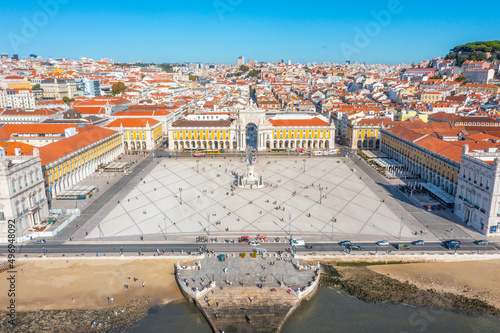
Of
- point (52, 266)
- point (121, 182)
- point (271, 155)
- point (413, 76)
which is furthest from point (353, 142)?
point (413, 76)

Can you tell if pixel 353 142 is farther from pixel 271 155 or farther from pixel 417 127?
pixel 271 155

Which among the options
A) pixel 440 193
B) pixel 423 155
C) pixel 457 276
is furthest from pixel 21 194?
pixel 423 155

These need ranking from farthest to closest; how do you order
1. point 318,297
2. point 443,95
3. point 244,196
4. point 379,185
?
1. point 443,95
2. point 379,185
3. point 244,196
4. point 318,297

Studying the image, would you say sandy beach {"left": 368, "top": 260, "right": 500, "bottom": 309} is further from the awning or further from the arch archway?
the arch archway

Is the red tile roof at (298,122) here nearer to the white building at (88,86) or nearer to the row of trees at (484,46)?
the white building at (88,86)

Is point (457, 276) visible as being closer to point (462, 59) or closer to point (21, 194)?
point (21, 194)

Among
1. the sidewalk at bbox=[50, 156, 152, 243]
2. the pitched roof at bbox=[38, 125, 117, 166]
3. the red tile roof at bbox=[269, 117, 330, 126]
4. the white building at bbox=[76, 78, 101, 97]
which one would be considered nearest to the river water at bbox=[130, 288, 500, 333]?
the sidewalk at bbox=[50, 156, 152, 243]
